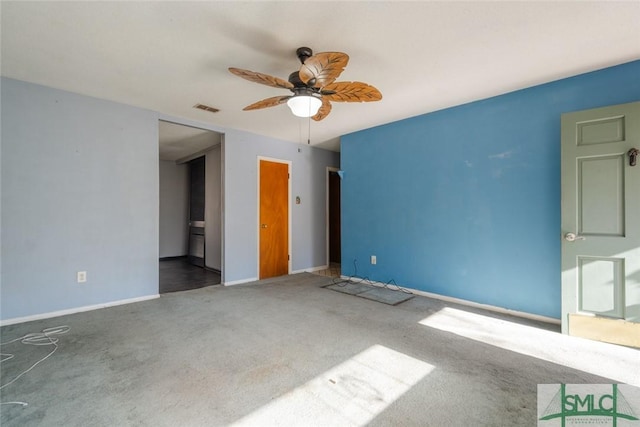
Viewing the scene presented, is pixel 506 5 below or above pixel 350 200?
above

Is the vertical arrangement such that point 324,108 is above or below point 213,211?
above

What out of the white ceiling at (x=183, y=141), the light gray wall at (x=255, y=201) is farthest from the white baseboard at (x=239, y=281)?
the white ceiling at (x=183, y=141)

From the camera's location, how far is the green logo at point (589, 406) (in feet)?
5.18

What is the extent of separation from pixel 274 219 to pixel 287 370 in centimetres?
336

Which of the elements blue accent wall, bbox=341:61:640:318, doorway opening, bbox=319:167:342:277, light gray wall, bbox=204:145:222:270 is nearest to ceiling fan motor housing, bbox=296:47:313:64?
blue accent wall, bbox=341:61:640:318

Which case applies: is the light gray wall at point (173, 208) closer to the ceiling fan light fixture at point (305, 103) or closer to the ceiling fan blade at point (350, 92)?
the ceiling fan light fixture at point (305, 103)

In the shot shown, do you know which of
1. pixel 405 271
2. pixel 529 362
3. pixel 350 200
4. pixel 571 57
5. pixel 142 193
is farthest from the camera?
pixel 350 200

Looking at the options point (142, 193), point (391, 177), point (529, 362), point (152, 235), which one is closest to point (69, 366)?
point (152, 235)

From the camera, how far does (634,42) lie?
2.30 meters

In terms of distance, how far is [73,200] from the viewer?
3.27m

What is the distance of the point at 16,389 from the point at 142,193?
94.3 inches

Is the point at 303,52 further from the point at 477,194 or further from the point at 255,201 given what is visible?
the point at 255,201

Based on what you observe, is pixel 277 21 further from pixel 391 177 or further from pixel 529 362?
pixel 529 362

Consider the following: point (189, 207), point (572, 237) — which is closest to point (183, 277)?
point (189, 207)
